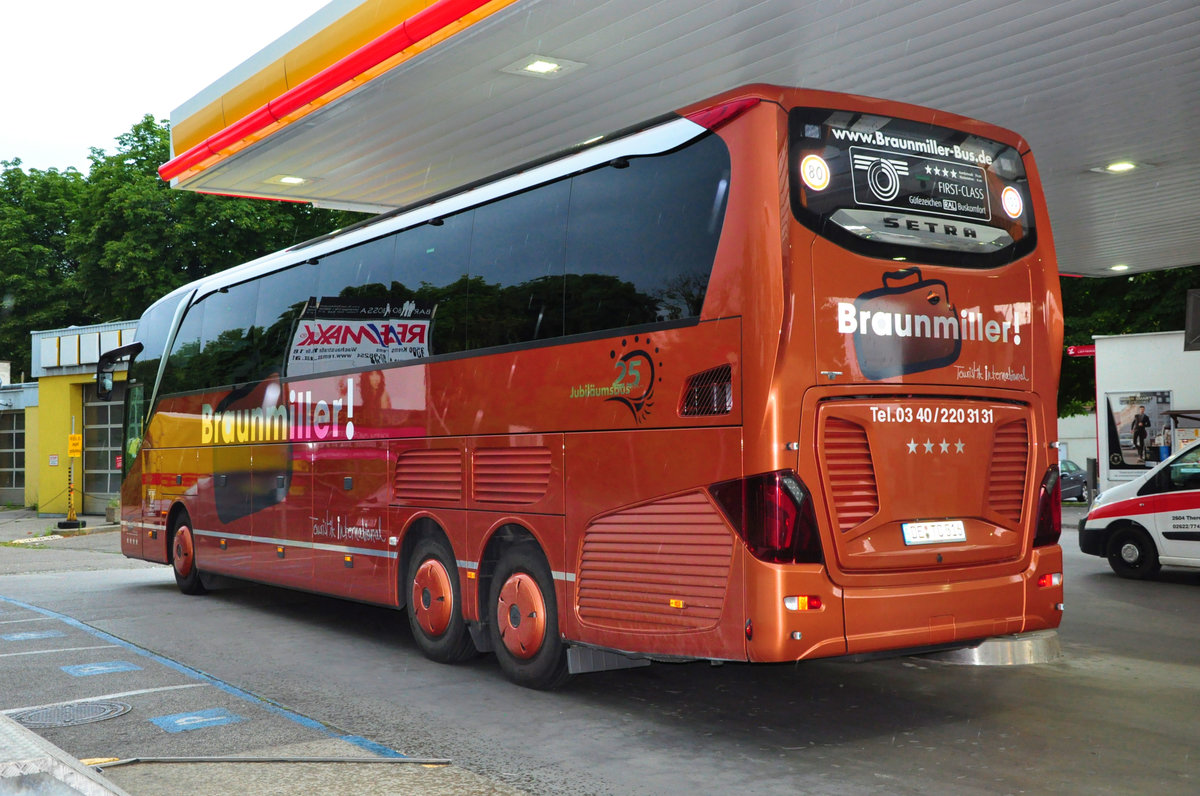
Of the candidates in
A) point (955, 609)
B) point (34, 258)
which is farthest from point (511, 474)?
point (34, 258)

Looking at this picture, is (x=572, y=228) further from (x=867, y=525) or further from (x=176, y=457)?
(x=176, y=457)

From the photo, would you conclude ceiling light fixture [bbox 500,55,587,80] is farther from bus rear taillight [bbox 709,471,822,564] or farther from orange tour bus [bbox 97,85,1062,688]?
bus rear taillight [bbox 709,471,822,564]

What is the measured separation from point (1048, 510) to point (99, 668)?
721 centimetres

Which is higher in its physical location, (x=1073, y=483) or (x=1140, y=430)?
(x=1140, y=430)

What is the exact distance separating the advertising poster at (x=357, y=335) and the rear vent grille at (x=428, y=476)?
87 cm

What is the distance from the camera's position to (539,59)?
11.1m

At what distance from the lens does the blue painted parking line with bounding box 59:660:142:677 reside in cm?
902

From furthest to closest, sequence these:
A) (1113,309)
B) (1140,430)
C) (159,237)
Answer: (159,237)
(1113,309)
(1140,430)

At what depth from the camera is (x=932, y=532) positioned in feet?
22.7

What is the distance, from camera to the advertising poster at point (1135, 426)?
848 inches

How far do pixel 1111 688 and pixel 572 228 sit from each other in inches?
198

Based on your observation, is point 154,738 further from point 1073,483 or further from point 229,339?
point 1073,483

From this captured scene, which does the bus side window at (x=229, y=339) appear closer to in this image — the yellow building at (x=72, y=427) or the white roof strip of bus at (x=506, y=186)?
the white roof strip of bus at (x=506, y=186)

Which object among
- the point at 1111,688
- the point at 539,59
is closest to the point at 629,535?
the point at 1111,688
